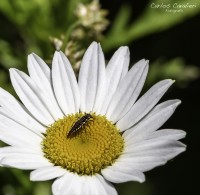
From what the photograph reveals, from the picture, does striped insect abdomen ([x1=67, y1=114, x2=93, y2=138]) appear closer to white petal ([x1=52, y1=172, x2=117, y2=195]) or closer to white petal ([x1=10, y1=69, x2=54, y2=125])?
white petal ([x1=10, y1=69, x2=54, y2=125])

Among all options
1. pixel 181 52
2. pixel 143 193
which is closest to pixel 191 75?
pixel 181 52

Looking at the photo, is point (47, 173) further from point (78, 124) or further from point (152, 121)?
point (152, 121)

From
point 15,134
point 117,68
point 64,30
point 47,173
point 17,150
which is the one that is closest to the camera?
point 47,173

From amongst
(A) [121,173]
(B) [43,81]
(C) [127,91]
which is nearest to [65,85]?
(B) [43,81]

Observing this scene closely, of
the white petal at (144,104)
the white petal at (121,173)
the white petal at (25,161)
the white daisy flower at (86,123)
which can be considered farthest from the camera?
the white petal at (144,104)

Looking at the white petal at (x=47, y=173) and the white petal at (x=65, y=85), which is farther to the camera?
the white petal at (x=65, y=85)

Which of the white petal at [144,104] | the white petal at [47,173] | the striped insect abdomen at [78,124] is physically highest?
the striped insect abdomen at [78,124]

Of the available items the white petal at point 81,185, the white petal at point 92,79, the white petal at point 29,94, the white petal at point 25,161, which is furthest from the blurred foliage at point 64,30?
the white petal at point 81,185

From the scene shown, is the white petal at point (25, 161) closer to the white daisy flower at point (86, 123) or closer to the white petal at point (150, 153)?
the white daisy flower at point (86, 123)
